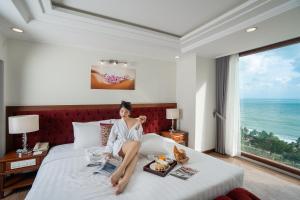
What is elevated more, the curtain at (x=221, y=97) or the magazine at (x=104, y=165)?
the curtain at (x=221, y=97)

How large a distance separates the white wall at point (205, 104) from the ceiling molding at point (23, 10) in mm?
3095

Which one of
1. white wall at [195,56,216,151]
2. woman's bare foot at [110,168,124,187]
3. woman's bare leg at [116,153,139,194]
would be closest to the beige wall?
white wall at [195,56,216,151]

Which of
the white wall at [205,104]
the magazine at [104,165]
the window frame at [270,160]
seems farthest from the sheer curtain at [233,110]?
the magazine at [104,165]

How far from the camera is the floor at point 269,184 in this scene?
2.30 metres

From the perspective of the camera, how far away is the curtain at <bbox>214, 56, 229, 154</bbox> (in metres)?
3.73

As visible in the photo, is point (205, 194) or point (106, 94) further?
point (106, 94)

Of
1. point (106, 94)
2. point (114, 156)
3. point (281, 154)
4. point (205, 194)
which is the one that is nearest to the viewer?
point (205, 194)

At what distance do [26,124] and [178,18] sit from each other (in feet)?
8.68

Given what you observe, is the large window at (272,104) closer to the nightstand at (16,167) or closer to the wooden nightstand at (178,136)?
the wooden nightstand at (178,136)

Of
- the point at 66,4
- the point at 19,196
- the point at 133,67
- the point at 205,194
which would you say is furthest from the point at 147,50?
the point at 19,196

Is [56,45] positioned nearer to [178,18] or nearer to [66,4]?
[66,4]

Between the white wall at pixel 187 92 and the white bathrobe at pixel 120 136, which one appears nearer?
the white bathrobe at pixel 120 136

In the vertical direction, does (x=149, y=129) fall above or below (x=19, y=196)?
above

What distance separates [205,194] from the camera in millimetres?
1447
